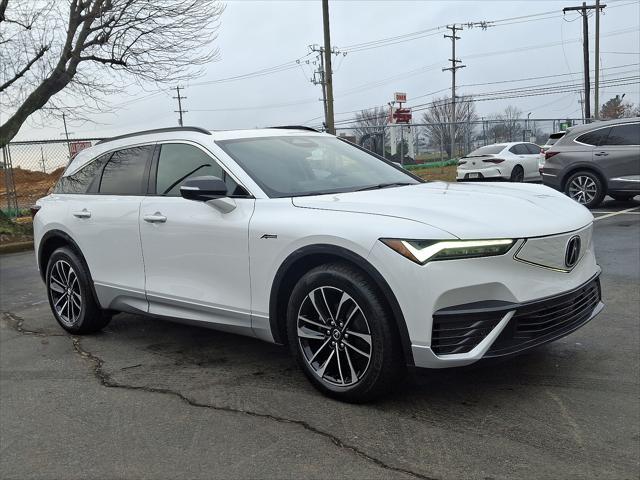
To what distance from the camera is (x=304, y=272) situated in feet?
12.3

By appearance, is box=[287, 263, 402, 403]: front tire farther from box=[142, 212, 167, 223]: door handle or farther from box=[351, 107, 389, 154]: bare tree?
box=[351, 107, 389, 154]: bare tree

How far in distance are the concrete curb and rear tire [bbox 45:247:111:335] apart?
6.86 metres

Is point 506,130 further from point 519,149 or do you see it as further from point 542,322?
point 542,322

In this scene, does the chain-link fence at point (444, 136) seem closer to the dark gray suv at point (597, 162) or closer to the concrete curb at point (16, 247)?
the dark gray suv at point (597, 162)

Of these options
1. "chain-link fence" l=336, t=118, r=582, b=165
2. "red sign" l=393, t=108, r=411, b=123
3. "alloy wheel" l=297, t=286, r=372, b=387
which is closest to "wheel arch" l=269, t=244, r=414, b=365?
"alloy wheel" l=297, t=286, r=372, b=387

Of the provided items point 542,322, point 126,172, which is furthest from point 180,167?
point 542,322

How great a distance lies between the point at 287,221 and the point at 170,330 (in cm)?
227

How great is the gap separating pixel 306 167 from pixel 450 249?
1.55 m

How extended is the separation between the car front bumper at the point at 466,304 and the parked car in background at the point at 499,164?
1774cm

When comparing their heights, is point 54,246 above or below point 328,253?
below

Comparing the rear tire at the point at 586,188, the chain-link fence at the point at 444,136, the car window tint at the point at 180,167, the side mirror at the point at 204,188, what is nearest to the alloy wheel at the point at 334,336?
the side mirror at the point at 204,188

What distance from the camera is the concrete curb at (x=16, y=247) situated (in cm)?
1174

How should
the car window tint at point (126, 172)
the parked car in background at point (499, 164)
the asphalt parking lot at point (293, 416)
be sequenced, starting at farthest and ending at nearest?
the parked car in background at point (499, 164), the car window tint at point (126, 172), the asphalt parking lot at point (293, 416)

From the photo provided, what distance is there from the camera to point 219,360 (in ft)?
15.0
